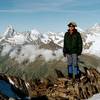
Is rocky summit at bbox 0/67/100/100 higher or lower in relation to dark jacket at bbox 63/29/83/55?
lower

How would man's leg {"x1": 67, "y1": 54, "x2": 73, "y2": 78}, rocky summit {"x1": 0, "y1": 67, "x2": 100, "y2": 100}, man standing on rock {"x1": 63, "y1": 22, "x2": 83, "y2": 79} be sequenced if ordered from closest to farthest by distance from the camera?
rocky summit {"x1": 0, "y1": 67, "x2": 100, "y2": 100} → man standing on rock {"x1": 63, "y1": 22, "x2": 83, "y2": 79} → man's leg {"x1": 67, "y1": 54, "x2": 73, "y2": 78}

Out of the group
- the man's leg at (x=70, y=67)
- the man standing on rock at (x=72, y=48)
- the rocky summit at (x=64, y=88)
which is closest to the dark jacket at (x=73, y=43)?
the man standing on rock at (x=72, y=48)

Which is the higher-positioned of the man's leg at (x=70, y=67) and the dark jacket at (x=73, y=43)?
the dark jacket at (x=73, y=43)

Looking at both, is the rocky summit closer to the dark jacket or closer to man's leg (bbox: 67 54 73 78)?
man's leg (bbox: 67 54 73 78)

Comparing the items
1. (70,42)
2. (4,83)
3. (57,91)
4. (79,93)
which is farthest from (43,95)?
(4,83)

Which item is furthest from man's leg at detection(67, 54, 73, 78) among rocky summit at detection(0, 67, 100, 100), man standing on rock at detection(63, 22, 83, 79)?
rocky summit at detection(0, 67, 100, 100)

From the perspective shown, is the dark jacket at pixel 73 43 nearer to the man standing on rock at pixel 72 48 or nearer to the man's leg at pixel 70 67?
the man standing on rock at pixel 72 48

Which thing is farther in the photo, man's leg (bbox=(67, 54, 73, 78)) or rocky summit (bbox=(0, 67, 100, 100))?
man's leg (bbox=(67, 54, 73, 78))

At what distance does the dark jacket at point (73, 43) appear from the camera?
30.3 m

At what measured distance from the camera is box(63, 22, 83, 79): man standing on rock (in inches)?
1195

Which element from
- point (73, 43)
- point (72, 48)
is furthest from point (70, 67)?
point (73, 43)

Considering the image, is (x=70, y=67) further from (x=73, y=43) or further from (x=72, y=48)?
(x=73, y=43)

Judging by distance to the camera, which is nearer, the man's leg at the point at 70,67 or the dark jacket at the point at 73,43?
the dark jacket at the point at 73,43

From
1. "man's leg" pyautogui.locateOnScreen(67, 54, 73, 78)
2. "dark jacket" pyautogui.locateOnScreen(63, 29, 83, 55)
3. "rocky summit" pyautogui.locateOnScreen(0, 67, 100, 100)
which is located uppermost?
"dark jacket" pyautogui.locateOnScreen(63, 29, 83, 55)
